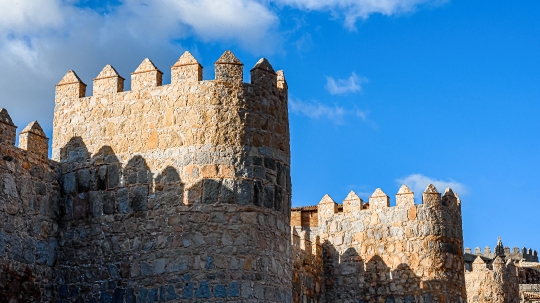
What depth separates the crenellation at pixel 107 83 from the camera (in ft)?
49.9

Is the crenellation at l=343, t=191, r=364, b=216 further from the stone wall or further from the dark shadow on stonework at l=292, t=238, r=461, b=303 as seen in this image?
the stone wall

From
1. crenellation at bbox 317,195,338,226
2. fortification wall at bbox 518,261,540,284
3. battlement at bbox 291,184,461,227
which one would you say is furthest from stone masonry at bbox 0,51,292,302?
fortification wall at bbox 518,261,540,284

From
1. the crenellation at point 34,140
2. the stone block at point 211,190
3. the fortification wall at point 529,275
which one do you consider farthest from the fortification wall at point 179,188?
the fortification wall at point 529,275

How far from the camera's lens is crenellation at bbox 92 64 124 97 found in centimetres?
1520

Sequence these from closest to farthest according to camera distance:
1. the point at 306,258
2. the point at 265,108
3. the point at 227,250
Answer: the point at 227,250 → the point at 265,108 → the point at 306,258

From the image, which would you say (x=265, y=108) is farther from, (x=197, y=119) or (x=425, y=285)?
(x=425, y=285)

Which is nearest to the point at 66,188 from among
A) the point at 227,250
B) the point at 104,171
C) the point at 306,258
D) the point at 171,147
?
the point at 104,171

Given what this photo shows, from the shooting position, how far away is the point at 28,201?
14391 mm

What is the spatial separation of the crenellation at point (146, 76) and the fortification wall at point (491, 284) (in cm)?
1223

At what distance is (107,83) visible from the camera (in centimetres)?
1528

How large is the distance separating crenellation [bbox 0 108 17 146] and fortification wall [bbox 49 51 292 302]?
44.9 inches

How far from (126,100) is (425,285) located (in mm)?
7100

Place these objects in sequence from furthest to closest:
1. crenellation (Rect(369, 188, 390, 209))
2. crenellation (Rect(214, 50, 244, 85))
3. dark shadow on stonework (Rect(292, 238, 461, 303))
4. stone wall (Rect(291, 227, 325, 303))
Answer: crenellation (Rect(369, 188, 390, 209)) < dark shadow on stonework (Rect(292, 238, 461, 303)) < stone wall (Rect(291, 227, 325, 303)) < crenellation (Rect(214, 50, 244, 85))

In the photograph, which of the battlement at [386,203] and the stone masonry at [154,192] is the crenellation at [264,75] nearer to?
the stone masonry at [154,192]
